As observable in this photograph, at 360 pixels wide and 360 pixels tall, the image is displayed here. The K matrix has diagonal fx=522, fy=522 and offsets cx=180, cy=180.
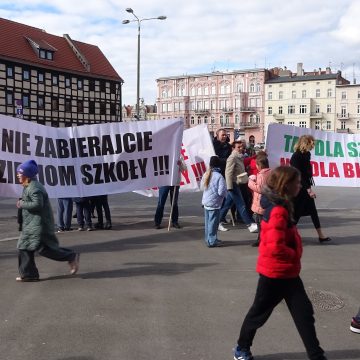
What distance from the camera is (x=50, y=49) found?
55688 mm

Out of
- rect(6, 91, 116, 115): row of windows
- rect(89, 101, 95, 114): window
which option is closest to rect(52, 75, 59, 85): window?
rect(6, 91, 116, 115): row of windows

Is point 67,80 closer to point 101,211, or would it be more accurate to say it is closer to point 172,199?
point 101,211

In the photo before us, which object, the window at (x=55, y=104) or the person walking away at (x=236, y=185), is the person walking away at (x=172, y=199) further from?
the window at (x=55, y=104)

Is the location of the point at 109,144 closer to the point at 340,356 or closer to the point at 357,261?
the point at 357,261

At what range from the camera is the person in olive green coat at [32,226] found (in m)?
6.12

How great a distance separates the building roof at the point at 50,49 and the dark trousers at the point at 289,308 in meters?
49.4

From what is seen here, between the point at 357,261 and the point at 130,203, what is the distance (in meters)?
8.58

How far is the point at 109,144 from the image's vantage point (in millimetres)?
9625

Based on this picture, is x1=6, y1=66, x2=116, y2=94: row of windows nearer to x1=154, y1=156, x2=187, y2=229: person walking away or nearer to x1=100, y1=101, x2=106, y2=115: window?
x1=100, y1=101, x2=106, y2=115: window

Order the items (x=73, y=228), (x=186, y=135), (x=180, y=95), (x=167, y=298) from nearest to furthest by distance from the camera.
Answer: (x=167, y=298) → (x=73, y=228) → (x=186, y=135) → (x=180, y=95)

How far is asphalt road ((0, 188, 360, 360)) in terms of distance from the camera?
13.9 ft

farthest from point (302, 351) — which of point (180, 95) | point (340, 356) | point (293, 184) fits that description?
point (180, 95)

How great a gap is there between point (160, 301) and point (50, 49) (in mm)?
54182

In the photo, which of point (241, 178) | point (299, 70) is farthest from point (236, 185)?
point (299, 70)
